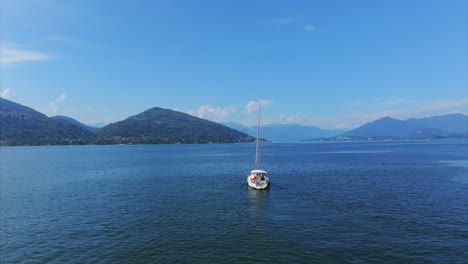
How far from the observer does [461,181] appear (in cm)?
7900

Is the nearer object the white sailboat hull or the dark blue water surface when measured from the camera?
the dark blue water surface

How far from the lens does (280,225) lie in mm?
43094

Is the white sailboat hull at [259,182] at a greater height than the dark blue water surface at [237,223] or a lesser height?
greater

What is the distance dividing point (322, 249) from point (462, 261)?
1409cm

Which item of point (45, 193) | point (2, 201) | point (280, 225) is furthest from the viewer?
point (45, 193)

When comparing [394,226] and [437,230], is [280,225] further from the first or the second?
[437,230]

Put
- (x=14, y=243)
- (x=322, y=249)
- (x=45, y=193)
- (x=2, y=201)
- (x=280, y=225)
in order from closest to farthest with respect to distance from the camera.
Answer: (x=322, y=249) → (x=14, y=243) → (x=280, y=225) → (x=2, y=201) → (x=45, y=193)

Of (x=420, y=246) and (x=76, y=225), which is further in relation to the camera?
(x=76, y=225)

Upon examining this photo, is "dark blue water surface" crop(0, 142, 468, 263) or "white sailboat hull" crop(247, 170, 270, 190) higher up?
"white sailboat hull" crop(247, 170, 270, 190)

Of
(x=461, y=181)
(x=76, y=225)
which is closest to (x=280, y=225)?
(x=76, y=225)

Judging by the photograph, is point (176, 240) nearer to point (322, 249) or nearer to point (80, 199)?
point (322, 249)

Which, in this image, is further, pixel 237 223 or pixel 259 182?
pixel 259 182

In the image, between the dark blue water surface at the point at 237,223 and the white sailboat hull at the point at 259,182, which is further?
the white sailboat hull at the point at 259,182

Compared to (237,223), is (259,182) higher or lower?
higher
